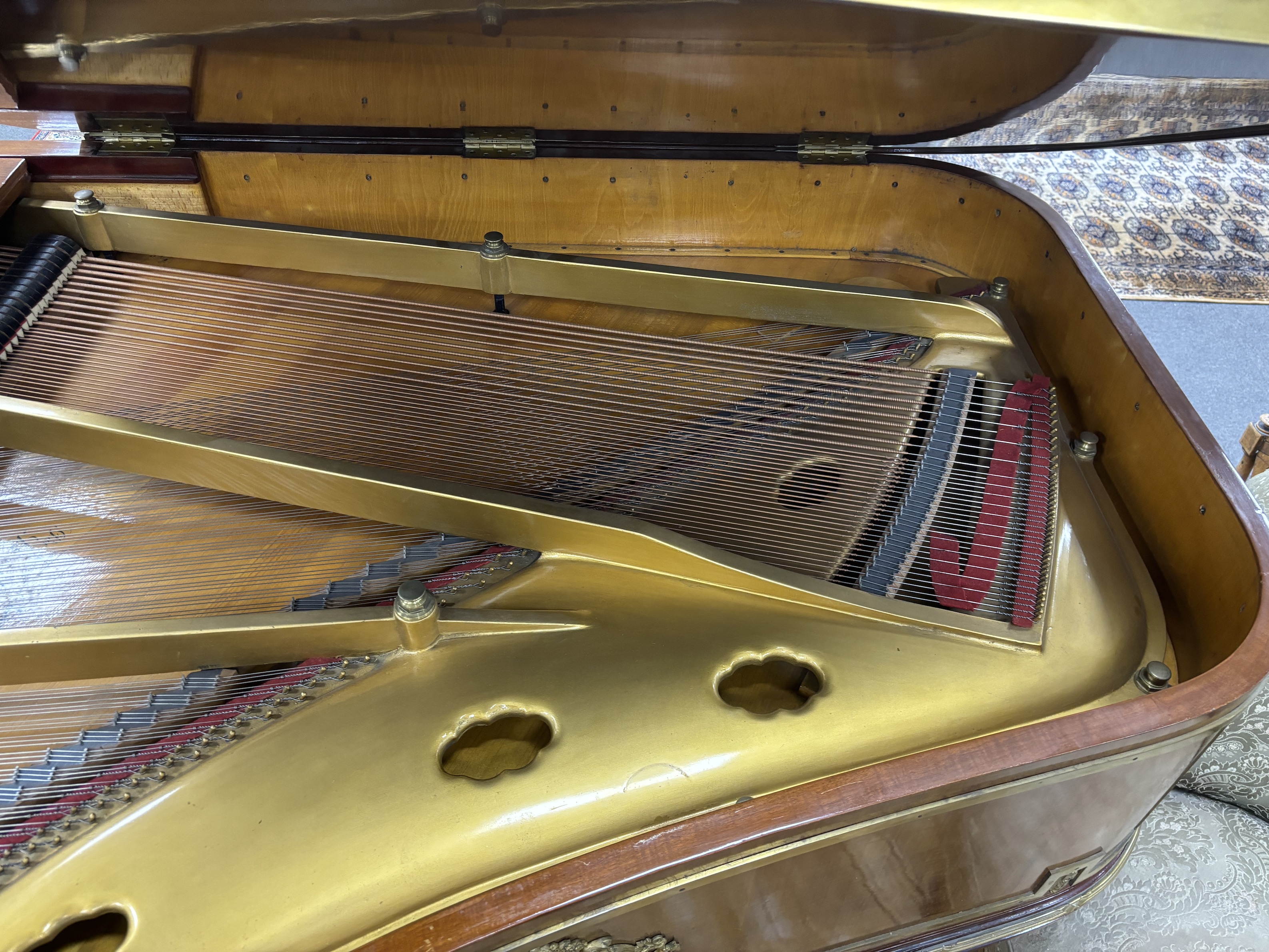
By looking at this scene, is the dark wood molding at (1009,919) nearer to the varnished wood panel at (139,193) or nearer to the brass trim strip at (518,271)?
the brass trim strip at (518,271)

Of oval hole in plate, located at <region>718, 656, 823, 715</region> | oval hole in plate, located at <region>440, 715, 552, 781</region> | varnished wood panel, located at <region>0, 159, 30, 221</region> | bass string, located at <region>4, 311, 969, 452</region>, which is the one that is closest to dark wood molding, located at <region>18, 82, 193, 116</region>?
varnished wood panel, located at <region>0, 159, 30, 221</region>

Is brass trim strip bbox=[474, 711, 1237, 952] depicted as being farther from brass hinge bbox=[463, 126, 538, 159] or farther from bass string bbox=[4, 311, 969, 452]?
brass hinge bbox=[463, 126, 538, 159]

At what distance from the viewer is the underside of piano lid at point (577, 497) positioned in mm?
1135

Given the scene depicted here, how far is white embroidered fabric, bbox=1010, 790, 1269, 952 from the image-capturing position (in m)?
1.71

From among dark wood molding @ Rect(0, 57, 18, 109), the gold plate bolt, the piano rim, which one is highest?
dark wood molding @ Rect(0, 57, 18, 109)

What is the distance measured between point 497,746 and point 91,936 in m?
0.55

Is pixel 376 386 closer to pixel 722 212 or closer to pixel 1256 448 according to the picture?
pixel 722 212

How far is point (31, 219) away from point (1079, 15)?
6.49ft

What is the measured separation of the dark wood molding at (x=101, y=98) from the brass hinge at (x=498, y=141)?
0.60 meters

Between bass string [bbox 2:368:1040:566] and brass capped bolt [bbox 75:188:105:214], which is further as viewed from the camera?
brass capped bolt [bbox 75:188:105:214]

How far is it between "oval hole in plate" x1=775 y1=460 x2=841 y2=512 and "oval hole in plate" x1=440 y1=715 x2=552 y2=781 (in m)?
0.57

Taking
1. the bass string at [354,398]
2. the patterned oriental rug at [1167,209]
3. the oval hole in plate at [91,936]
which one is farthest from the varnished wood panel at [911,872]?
the patterned oriental rug at [1167,209]

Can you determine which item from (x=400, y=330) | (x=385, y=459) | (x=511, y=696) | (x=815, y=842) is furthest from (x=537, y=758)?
(x=400, y=330)

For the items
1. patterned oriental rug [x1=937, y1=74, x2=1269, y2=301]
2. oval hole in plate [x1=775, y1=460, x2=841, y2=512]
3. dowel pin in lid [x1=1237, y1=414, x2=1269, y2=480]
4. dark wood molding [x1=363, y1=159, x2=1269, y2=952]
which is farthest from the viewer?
patterned oriental rug [x1=937, y1=74, x2=1269, y2=301]
